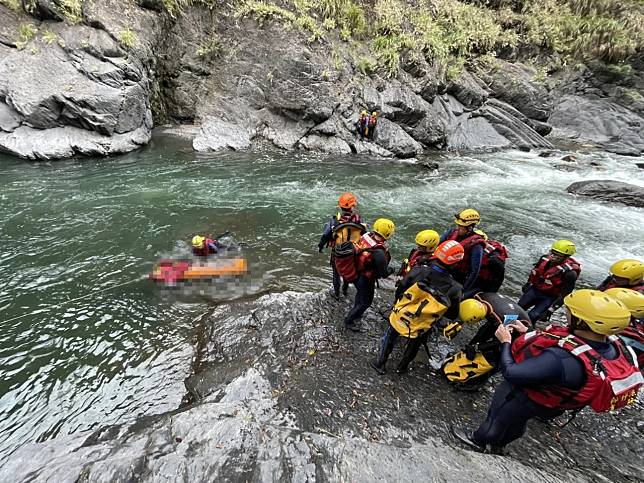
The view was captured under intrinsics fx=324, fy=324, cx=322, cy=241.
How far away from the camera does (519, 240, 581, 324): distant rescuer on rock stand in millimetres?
4359

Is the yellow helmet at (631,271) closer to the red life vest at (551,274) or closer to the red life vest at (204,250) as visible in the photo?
the red life vest at (551,274)

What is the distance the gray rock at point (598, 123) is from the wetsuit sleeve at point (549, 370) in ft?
74.8

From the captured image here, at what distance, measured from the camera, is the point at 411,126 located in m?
17.0

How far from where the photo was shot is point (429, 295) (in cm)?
318

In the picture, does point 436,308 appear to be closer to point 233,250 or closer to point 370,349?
point 370,349

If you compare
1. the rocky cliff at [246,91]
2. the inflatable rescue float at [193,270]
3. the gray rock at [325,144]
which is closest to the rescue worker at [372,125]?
the rocky cliff at [246,91]

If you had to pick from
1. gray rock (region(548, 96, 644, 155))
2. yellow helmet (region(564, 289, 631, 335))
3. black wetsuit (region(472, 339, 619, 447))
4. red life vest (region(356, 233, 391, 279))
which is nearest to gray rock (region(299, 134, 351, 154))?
red life vest (region(356, 233, 391, 279))

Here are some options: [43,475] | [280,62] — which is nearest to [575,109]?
[280,62]

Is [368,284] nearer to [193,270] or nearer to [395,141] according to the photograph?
[193,270]

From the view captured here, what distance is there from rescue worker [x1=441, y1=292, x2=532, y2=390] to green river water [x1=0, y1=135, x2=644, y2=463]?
2870 mm

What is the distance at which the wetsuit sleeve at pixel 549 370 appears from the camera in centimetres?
206

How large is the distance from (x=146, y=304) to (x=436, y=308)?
14.7 ft

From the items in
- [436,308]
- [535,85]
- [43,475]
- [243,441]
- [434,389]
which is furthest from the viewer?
[535,85]

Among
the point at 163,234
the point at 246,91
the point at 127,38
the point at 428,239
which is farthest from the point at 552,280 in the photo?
the point at 127,38
